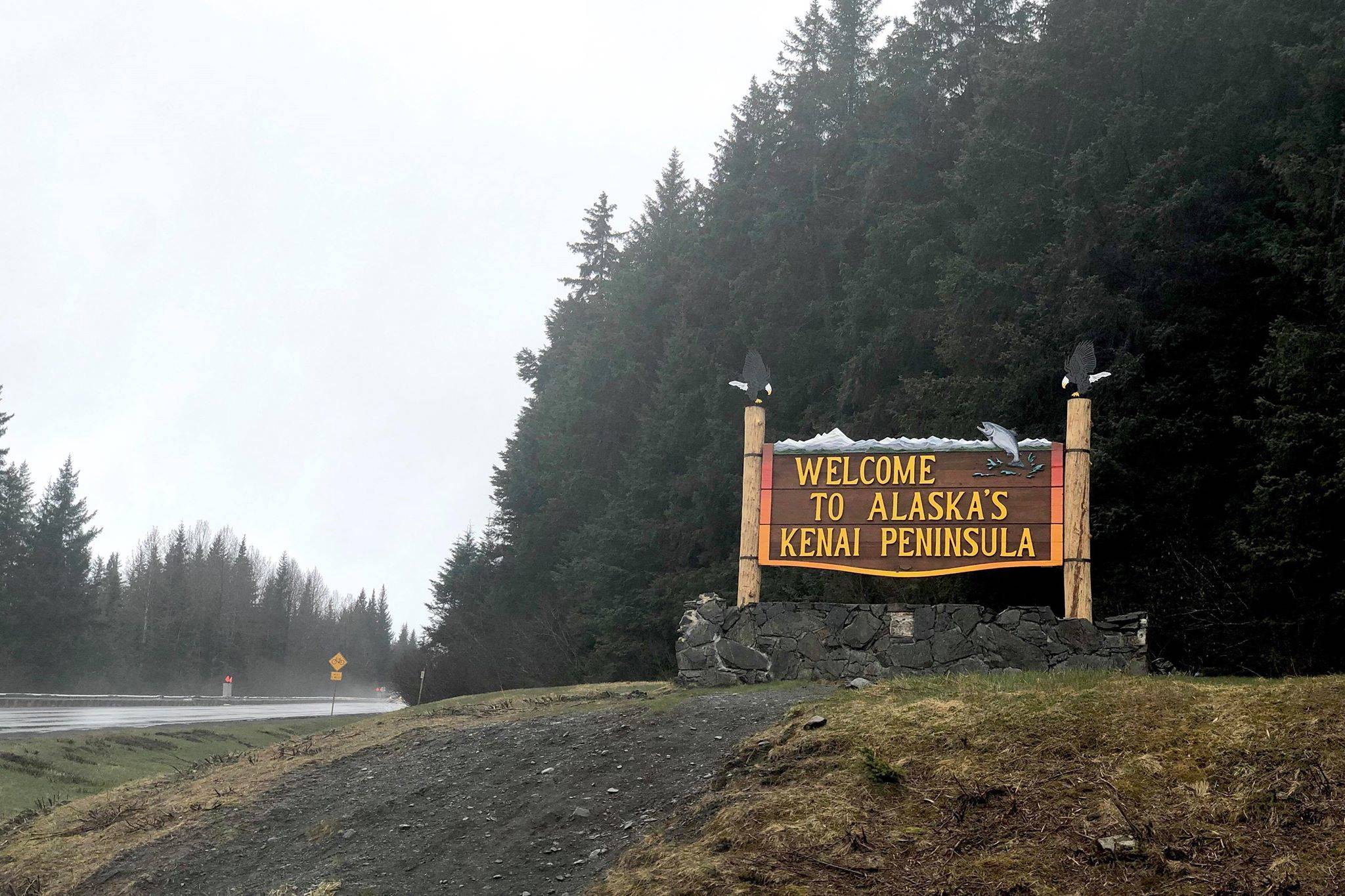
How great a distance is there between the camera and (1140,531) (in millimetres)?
18094

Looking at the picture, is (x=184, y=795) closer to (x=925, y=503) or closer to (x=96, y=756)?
(x=96, y=756)

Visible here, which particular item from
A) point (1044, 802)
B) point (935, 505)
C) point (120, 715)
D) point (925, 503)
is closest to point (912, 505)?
point (925, 503)

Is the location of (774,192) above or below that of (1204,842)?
above

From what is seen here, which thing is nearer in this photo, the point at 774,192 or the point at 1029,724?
the point at 1029,724

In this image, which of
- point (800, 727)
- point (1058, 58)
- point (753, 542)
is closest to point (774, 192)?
point (1058, 58)

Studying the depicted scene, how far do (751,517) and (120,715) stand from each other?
26.4 meters

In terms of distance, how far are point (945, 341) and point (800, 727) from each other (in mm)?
15538

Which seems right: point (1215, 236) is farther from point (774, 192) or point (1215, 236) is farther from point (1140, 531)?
point (774, 192)

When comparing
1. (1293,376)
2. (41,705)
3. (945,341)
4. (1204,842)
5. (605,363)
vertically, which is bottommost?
(41,705)

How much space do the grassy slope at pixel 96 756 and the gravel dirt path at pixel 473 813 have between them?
5.52m

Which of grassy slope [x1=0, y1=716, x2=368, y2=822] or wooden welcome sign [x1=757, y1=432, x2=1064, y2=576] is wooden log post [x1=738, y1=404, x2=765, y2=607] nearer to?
wooden welcome sign [x1=757, y1=432, x2=1064, y2=576]

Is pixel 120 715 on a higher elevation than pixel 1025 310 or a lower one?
lower

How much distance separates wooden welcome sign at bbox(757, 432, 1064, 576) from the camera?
13.1 metres

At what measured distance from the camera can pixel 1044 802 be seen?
5.95 m
